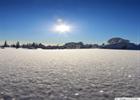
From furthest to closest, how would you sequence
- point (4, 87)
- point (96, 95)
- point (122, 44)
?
point (122, 44), point (4, 87), point (96, 95)

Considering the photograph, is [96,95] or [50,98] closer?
[50,98]

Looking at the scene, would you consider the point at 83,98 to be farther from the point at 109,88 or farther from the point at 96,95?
the point at 109,88

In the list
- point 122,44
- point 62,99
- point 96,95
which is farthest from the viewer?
point 122,44

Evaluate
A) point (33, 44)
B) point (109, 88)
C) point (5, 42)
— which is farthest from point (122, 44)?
point (109, 88)

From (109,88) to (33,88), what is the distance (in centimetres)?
436

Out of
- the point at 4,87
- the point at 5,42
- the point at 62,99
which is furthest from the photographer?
the point at 5,42

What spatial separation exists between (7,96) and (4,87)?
1986 millimetres

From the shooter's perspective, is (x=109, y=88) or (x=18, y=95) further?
(x=109, y=88)

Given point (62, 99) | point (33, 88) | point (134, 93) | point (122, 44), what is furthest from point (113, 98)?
point (122, 44)

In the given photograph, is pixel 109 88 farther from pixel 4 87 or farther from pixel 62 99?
pixel 4 87

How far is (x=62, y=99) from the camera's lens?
→ 8984 mm

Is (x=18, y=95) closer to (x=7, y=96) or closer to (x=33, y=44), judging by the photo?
(x=7, y=96)

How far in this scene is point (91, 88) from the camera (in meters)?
11.4

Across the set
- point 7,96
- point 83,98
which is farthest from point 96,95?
point 7,96
